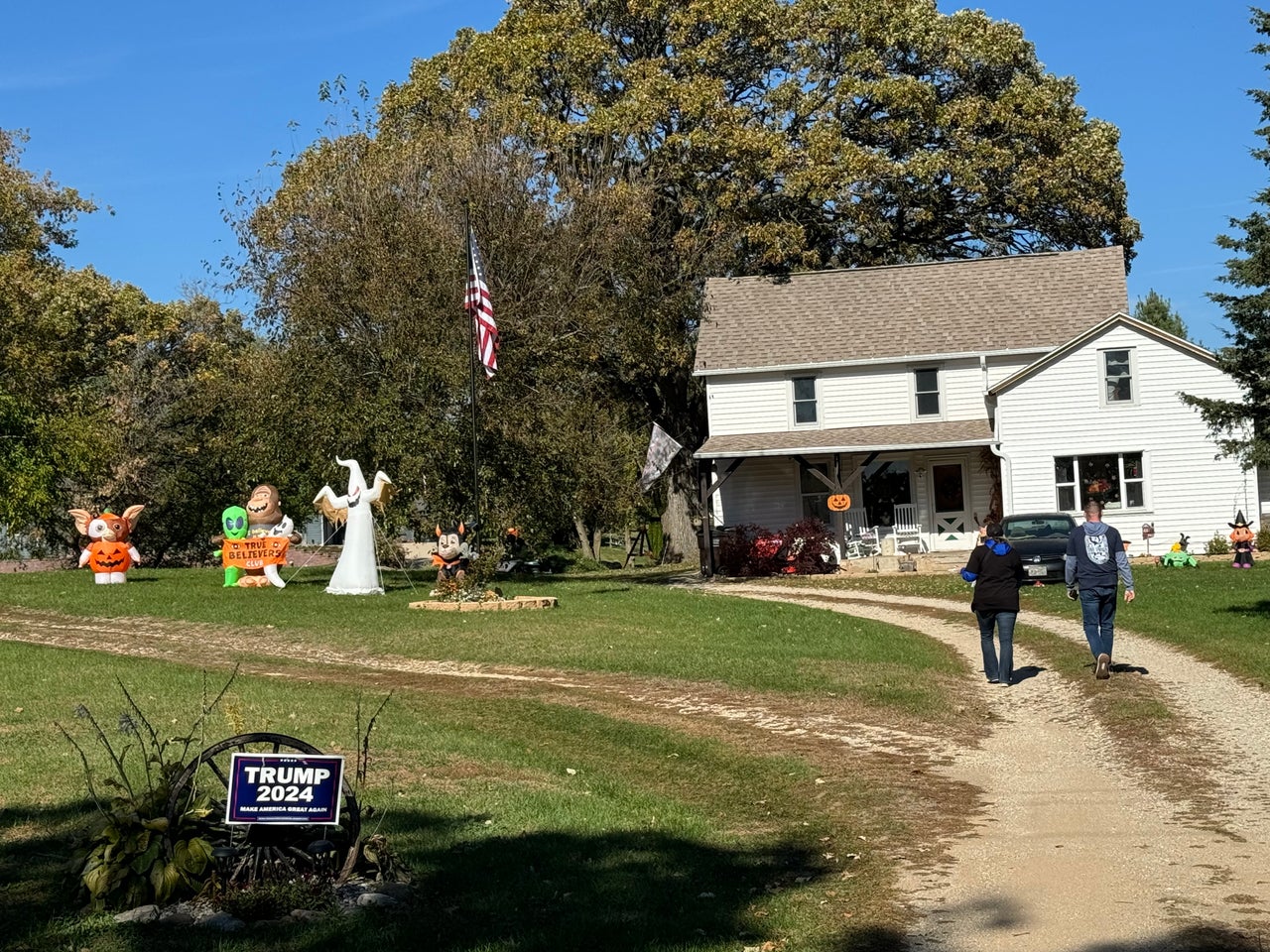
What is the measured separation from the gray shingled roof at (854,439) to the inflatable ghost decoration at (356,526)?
42.2ft

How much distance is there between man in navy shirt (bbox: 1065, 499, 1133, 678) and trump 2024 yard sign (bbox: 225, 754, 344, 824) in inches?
427

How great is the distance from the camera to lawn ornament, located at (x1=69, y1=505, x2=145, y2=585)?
30.8 metres

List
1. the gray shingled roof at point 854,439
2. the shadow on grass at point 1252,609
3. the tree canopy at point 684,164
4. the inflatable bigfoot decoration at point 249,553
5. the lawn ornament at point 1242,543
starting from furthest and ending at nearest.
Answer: the gray shingled roof at point 854,439, the tree canopy at point 684,164, the lawn ornament at point 1242,543, the inflatable bigfoot decoration at point 249,553, the shadow on grass at point 1252,609

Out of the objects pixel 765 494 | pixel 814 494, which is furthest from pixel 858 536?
pixel 765 494

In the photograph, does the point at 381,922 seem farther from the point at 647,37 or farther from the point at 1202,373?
the point at 647,37

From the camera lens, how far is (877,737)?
45.5 feet

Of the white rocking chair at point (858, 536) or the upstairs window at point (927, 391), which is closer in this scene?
the white rocking chair at point (858, 536)

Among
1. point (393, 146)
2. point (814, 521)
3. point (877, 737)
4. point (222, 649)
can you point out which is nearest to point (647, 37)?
point (393, 146)

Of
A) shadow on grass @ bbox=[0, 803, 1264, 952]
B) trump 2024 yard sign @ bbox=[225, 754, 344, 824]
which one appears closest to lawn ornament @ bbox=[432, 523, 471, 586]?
shadow on grass @ bbox=[0, 803, 1264, 952]

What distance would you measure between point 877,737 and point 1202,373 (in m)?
26.7

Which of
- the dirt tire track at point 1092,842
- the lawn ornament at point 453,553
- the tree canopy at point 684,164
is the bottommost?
the dirt tire track at point 1092,842

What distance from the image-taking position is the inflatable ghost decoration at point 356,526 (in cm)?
2781

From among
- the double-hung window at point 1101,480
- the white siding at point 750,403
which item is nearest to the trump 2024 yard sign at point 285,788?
the double-hung window at point 1101,480

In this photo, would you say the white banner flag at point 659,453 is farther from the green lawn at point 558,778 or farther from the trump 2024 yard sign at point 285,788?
the trump 2024 yard sign at point 285,788
